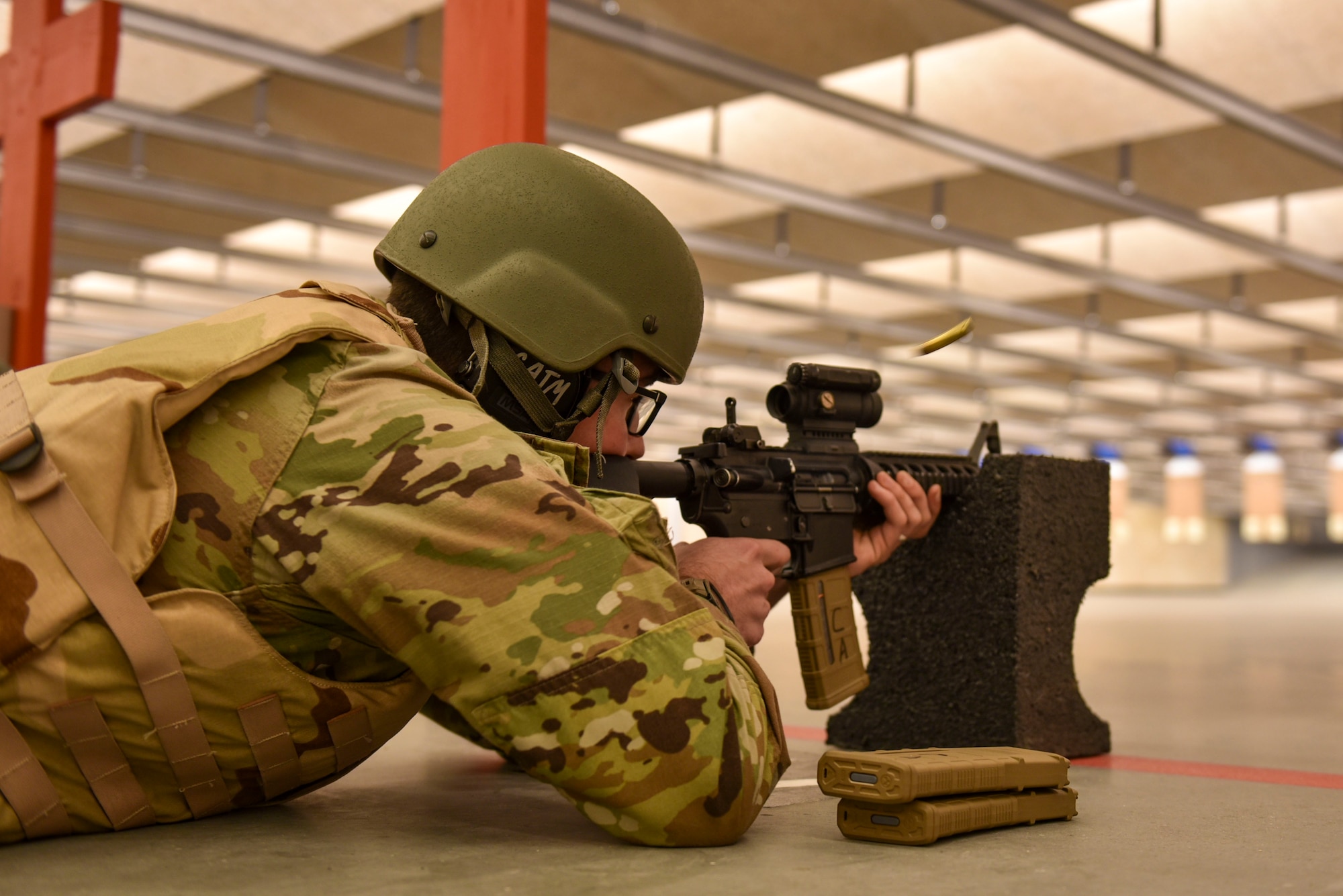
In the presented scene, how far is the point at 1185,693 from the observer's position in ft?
11.5

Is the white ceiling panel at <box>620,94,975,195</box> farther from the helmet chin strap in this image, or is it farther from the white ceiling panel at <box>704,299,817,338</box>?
the helmet chin strap

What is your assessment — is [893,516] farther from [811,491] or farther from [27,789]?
[27,789]

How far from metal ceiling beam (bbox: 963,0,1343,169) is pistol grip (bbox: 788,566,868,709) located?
2.66 m

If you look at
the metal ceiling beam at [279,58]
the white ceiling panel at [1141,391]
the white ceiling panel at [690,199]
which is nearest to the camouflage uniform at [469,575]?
the metal ceiling beam at [279,58]

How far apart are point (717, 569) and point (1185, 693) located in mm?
2402

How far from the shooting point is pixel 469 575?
1199 mm

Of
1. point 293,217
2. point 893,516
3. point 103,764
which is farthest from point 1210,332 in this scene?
point 103,764

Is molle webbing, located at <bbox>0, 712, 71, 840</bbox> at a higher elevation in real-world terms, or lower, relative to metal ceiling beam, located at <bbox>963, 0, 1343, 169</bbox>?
lower

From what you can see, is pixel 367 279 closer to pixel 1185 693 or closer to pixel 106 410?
pixel 1185 693

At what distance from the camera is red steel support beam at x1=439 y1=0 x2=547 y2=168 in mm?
2281

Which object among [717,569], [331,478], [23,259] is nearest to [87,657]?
[331,478]

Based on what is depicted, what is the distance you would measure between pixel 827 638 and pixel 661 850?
2.61 feet

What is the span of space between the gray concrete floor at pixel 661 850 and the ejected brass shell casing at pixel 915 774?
62 millimetres

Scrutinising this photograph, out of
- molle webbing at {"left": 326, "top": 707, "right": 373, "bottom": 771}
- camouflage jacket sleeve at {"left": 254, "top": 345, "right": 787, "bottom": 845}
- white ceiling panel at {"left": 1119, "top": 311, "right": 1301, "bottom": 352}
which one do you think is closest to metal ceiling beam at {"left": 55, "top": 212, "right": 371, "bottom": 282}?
white ceiling panel at {"left": 1119, "top": 311, "right": 1301, "bottom": 352}
